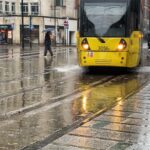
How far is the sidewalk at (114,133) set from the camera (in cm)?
798

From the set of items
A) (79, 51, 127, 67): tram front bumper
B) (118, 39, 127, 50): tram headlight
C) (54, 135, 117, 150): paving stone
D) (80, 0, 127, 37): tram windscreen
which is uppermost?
(80, 0, 127, 37): tram windscreen

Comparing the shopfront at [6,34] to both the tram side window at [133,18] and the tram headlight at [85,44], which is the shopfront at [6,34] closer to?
the tram side window at [133,18]

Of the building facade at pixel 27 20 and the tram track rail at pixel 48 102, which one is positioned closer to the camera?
the tram track rail at pixel 48 102

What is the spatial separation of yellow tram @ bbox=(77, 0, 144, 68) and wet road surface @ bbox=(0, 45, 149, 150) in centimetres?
72

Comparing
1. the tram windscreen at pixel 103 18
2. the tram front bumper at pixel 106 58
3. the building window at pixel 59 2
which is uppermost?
the building window at pixel 59 2

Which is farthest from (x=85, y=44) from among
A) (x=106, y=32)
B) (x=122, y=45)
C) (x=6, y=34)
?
(x=6, y=34)

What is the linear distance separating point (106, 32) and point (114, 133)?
36.9 feet

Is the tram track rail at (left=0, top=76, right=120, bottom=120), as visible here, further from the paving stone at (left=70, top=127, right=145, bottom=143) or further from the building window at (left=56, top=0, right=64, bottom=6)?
the building window at (left=56, top=0, right=64, bottom=6)

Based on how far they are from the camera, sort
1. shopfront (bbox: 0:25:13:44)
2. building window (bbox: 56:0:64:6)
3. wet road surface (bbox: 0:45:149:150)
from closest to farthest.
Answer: wet road surface (bbox: 0:45:149:150), shopfront (bbox: 0:25:13:44), building window (bbox: 56:0:64:6)

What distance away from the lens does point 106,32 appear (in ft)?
65.1

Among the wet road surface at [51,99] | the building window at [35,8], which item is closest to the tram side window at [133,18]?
the wet road surface at [51,99]

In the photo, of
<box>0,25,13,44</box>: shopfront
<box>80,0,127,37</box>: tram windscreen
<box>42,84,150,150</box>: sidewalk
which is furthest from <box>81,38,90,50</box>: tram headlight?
<box>0,25,13,44</box>: shopfront

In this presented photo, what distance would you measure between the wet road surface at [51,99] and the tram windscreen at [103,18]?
67.9 inches

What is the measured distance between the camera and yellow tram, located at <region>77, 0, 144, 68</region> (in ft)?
64.7
